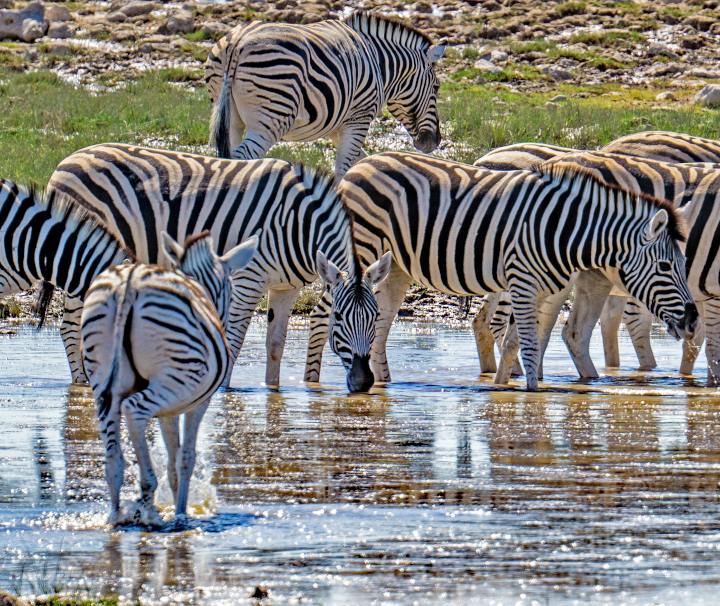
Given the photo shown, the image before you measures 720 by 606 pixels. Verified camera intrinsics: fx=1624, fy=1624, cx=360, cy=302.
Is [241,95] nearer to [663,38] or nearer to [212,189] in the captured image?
[212,189]

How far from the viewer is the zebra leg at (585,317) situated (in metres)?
13.0

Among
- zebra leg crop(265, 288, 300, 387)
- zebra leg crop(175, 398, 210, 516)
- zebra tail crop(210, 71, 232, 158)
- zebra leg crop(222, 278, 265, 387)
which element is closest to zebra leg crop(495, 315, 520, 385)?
zebra leg crop(265, 288, 300, 387)

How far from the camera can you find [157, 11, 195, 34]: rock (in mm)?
37875

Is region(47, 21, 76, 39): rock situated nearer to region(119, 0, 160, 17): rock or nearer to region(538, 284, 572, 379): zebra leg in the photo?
region(119, 0, 160, 17): rock

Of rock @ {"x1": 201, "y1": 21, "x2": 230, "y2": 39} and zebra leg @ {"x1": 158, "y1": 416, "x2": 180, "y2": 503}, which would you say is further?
rock @ {"x1": 201, "y1": 21, "x2": 230, "y2": 39}

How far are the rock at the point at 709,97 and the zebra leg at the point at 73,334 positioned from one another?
19398mm

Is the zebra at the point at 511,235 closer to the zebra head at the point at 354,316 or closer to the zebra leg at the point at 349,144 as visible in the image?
the zebra head at the point at 354,316

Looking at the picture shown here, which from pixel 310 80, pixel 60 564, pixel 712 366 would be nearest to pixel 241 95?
pixel 310 80

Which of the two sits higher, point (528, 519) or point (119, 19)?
point (119, 19)

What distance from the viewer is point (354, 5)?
141 ft

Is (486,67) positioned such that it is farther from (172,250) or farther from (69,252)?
(172,250)

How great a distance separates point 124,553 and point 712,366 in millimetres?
7470

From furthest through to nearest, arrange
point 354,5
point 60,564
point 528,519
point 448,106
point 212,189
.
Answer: point 354,5, point 448,106, point 212,189, point 528,519, point 60,564

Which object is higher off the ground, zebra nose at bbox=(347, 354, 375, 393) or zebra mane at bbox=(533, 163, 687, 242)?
zebra mane at bbox=(533, 163, 687, 242)
